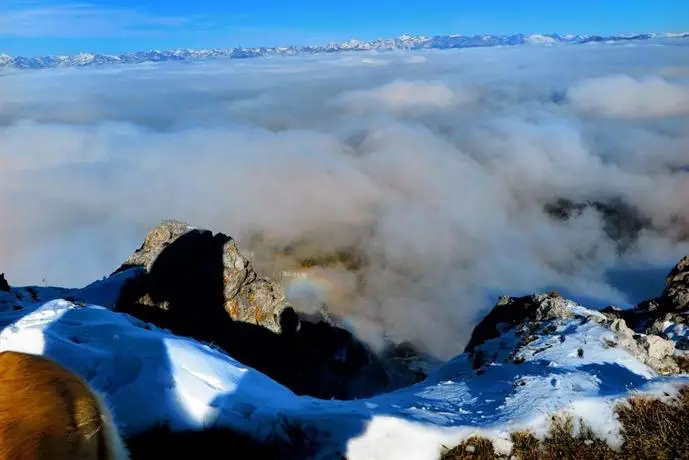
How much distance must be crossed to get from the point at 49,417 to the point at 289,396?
7.88 metres

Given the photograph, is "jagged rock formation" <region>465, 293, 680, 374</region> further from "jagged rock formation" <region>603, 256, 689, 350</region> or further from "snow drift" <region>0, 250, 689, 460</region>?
"jagged rock formation" <region>603, 256, 689, 350</region>

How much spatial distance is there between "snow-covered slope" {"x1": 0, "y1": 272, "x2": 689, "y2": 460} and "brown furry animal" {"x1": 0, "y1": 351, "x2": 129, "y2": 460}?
3.14 metres

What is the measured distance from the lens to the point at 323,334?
78.0 metres

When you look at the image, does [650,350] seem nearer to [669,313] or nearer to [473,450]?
[669,313]

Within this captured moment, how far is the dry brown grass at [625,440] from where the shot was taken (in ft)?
28.4

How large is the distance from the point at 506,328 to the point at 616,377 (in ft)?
48.1

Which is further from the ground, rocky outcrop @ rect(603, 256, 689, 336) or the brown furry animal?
the brown furry animal

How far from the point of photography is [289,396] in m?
12.1

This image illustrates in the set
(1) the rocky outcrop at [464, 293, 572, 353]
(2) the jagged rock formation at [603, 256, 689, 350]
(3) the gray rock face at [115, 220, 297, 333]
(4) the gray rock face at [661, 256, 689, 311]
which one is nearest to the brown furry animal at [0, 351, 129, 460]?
(1) the rocky outcrop at [464, 293, 572, 353]

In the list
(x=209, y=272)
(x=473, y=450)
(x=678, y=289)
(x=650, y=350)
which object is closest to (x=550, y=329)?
(x=650, y=350)

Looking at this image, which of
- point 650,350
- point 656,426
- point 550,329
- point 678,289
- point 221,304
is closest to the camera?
point 656,426

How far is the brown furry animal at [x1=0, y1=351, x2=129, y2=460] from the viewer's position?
14.4 ft

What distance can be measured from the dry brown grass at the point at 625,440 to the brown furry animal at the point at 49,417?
6359 millimetres

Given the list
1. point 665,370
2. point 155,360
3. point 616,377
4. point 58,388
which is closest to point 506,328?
point 665,370
